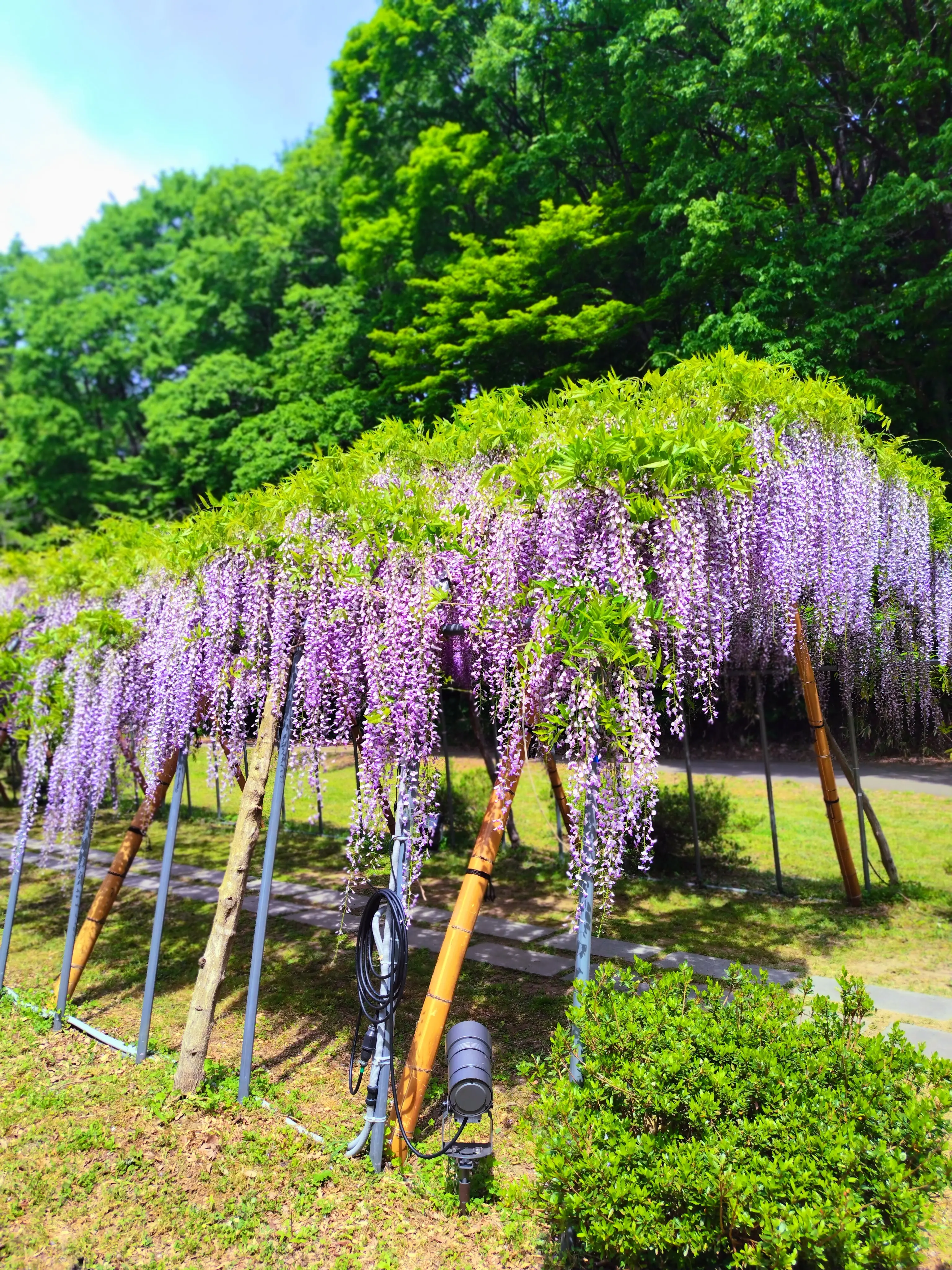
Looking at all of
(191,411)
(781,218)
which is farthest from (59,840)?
(781,218)

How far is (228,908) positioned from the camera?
17.9 feet

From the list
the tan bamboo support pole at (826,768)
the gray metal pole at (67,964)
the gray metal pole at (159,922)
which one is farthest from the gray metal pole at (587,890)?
the tan bamboo support pole at (826,768)

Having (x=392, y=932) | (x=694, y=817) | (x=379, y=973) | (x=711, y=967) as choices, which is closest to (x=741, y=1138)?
(x=392, y=932)

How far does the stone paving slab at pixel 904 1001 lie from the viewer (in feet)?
18.9

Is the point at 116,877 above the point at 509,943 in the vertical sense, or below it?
above

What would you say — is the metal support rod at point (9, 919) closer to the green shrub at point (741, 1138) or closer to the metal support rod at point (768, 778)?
the green shrub at point (741, 1138)

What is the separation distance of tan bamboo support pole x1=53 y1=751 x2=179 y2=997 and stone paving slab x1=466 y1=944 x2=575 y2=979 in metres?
3.13

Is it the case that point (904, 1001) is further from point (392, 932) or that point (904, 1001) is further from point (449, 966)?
point (392, 932)

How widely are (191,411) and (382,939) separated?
2257 cm

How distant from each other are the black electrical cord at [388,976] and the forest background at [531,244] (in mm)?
4763

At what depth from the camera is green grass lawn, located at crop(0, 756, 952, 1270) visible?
3.84m

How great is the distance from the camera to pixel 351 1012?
6457mm

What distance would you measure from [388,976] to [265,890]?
1367 mm

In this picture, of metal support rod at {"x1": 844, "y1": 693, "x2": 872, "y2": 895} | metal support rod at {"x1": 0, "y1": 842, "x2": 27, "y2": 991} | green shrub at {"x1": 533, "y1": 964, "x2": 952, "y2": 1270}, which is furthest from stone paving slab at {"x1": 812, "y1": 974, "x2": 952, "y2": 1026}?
metal support rod at {"x1": 0, "y1": 842, "x2": 27, "y2": 991}
